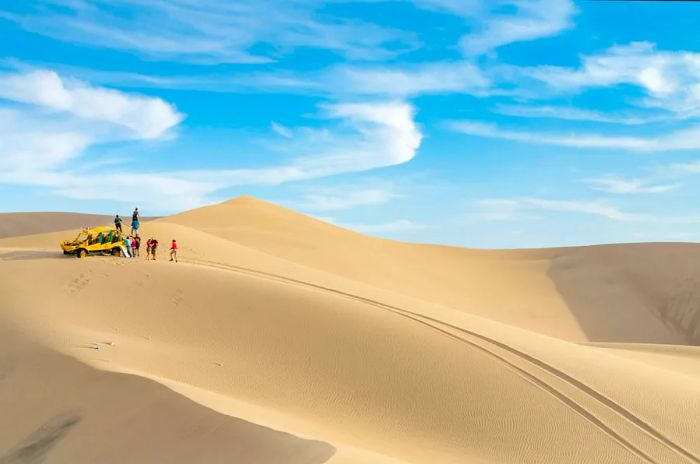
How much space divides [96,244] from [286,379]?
1043cm

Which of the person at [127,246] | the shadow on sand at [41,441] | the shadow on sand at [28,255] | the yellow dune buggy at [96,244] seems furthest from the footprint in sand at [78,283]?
the shadow on sand at [41,441]

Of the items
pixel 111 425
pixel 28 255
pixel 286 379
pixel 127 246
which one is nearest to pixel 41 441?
pixel 111 425

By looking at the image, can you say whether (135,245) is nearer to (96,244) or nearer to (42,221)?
(96,244)

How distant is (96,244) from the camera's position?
21844mm

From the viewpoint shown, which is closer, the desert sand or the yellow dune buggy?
the desert sand

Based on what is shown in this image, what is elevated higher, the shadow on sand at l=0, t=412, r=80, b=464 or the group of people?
the group of people

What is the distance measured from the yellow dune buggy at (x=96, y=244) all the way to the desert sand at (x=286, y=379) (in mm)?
387

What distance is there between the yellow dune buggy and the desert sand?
0.39m

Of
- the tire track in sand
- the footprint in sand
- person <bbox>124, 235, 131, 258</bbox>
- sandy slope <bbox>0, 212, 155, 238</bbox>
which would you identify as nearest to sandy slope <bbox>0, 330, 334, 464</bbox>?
the footprint in sand

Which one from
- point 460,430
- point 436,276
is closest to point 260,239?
point 436,276

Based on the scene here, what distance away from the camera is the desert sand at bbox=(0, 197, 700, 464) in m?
11.1

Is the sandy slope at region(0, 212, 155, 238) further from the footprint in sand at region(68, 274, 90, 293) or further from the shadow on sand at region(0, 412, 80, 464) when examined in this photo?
the shadow on sand at region(0, 412, 80, 464)

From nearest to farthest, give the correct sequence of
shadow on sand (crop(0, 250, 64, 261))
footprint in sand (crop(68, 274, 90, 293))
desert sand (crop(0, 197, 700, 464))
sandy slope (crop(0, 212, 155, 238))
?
desert sand (crop(0, 197, 700, 464)) → footprint in sand (crop(68, 274, 90, 293)) → shadow on sand (crop(0, 250, 64, 261)) → sandy slope (crop(0, 212, 155, 238))

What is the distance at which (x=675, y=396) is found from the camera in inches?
594
